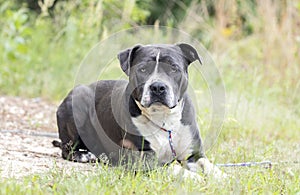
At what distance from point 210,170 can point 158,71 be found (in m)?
0.82

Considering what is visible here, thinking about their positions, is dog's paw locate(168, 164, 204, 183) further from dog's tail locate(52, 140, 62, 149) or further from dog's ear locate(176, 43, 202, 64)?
dog's tail locate(52, 140, 62, 149)

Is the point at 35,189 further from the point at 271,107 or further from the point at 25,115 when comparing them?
the point at 271,107

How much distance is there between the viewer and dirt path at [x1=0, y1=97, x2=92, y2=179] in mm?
4168

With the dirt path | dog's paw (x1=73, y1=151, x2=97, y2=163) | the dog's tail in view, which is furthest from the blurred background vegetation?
dog's paw (x1=73, y1=151, x2=97, y2=163)

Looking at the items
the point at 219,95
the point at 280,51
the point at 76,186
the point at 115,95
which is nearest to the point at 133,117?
the point at 115,95

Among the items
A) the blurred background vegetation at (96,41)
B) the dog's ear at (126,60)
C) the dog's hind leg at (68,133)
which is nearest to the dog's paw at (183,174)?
the dog's ear at (126,60)

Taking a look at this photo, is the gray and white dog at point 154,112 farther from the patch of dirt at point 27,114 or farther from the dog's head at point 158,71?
the patch of dirt at point 27,114

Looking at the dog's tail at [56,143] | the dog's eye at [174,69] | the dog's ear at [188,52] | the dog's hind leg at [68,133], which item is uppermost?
the dog's ear at [188,52]

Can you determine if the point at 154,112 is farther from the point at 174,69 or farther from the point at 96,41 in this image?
the point at 96,41

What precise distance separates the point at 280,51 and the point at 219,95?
2332mm

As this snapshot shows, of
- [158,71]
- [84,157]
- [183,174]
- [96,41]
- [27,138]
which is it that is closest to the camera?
[183,174]

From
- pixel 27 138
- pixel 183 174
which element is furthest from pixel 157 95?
pixel 27 138

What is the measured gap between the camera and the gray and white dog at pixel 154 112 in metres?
4.11

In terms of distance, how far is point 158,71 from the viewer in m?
4.16
